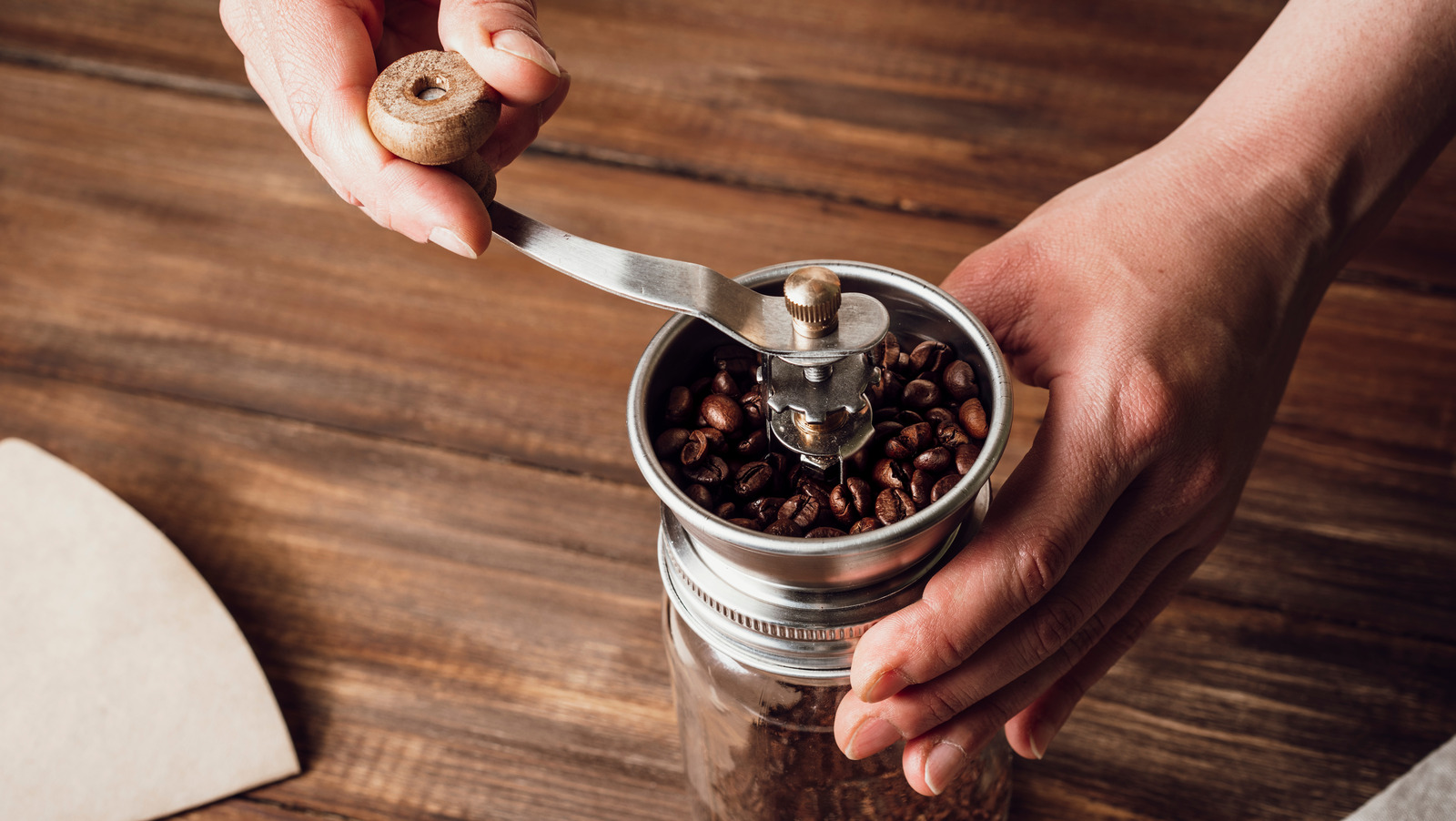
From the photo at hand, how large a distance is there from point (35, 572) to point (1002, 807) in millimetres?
965

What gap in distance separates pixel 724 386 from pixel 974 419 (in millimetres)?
155

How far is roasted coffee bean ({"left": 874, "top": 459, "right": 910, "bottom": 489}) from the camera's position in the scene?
0.63 metres

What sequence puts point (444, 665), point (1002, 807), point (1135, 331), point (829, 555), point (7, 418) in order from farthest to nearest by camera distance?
point (7, 418) < point (444, 665) < point (1002, 807) < point (1135, 331) < point (829, 555)

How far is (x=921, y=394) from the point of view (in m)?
0.68

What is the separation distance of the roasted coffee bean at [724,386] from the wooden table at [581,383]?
1.49 ft

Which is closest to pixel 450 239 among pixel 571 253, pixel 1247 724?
pixel 571 253

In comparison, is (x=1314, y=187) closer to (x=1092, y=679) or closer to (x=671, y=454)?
(x=1092, y=679)

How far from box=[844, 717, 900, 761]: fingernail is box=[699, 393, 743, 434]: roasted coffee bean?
0.68ft

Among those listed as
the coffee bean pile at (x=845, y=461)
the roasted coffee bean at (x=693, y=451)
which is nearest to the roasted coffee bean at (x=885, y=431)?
the coffee bean pile at (x=845, y=461)

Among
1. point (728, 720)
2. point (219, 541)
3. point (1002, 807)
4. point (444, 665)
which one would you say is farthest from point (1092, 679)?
point (219, 541)

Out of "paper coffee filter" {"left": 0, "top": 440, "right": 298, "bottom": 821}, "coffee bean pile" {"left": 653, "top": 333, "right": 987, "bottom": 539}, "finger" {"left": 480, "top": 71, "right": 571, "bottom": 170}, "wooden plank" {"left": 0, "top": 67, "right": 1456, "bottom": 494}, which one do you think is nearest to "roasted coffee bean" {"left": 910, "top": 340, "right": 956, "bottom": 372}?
"coffee bean pile" {"left": 653, "top": 333, "right": 987, "bottom": 539}

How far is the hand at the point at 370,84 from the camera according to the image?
61cm

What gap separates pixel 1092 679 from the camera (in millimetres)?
874

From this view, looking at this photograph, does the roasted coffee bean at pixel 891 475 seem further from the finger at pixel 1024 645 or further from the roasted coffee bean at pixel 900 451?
the finger at pixel 1024 645
